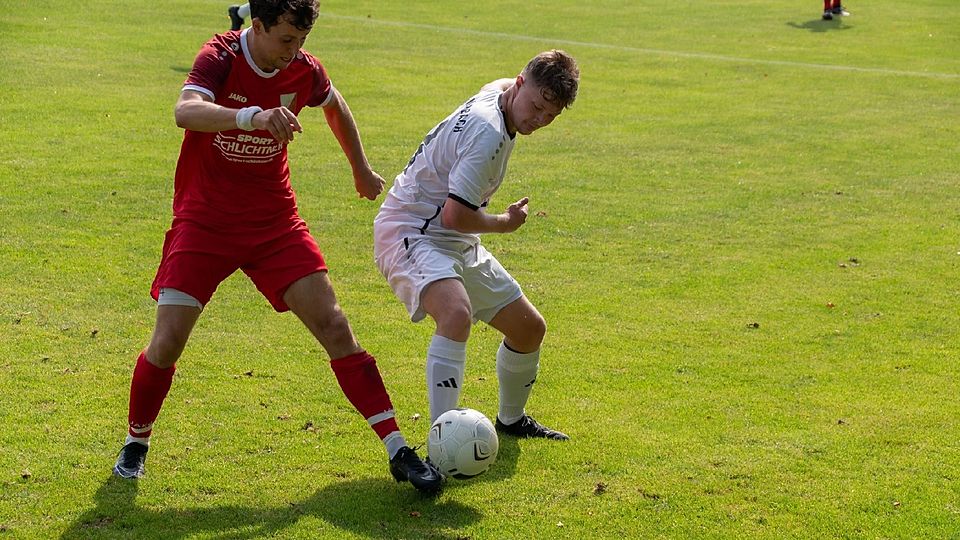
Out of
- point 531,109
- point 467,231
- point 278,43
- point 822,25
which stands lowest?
point 822,25

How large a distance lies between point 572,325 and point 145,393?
407 cm

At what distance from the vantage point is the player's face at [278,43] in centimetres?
588

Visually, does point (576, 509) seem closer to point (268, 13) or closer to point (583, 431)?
point (583, 431)

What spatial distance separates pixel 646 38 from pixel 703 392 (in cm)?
2015

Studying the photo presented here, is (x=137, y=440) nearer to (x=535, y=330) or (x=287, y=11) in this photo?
(x=535, y=330)

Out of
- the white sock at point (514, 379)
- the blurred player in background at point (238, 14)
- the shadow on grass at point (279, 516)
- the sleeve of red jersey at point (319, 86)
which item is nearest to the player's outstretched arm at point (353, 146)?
the sleeve of red jersey at point (319, 86)

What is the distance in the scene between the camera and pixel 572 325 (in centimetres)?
958

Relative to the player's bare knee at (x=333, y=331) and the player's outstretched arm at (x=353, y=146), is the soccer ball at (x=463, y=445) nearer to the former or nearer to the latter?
the player's bare knee at (x=333, y=331)

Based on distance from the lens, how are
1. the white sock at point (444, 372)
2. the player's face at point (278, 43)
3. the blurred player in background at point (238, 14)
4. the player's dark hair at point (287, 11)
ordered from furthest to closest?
the blurred player in background at point (238, 14) < the white sock at point (444, 372) < the player's face at point (278, 43) < the player's dark hair at point (287, 11)

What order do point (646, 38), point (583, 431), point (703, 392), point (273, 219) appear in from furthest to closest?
point (646, 38) → point (703, 392) → point (583, 431) → point (273, 219)

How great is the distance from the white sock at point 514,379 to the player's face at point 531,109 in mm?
1421

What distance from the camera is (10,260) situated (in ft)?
34.6

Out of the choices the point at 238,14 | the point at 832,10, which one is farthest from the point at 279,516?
the point at 832,10

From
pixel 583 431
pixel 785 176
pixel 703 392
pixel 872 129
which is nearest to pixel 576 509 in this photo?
pixel 583 431
